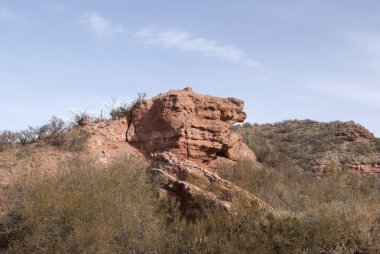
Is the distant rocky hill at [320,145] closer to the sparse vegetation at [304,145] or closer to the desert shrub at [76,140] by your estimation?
the sparse vegetation at [304,145]

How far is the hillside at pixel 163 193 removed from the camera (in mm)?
10203

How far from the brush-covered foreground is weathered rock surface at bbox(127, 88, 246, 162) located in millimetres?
4180

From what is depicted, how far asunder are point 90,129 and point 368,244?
9.52 meters

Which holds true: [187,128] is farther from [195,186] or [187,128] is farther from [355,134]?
[355,134]

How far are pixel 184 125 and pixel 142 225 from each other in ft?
19.0

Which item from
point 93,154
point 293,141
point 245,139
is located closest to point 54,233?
point 93,154

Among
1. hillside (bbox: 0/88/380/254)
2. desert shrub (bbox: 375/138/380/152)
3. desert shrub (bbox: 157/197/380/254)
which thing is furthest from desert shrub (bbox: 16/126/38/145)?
desert shrub (bbox: 375/138/380/152)

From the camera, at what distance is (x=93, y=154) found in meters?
15.1

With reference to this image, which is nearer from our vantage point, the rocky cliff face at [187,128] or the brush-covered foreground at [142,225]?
the brush-covered foreground at [142,225]

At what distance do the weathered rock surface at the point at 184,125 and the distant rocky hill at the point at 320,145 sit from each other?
207 inches

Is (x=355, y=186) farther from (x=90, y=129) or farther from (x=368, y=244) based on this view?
(x=90, y=129)

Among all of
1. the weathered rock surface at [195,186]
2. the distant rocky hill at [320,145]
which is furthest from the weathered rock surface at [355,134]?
the weathered rock surface at [195,186]

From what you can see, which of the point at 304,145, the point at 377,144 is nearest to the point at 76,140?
the point at 304,145

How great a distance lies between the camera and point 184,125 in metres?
16.1
